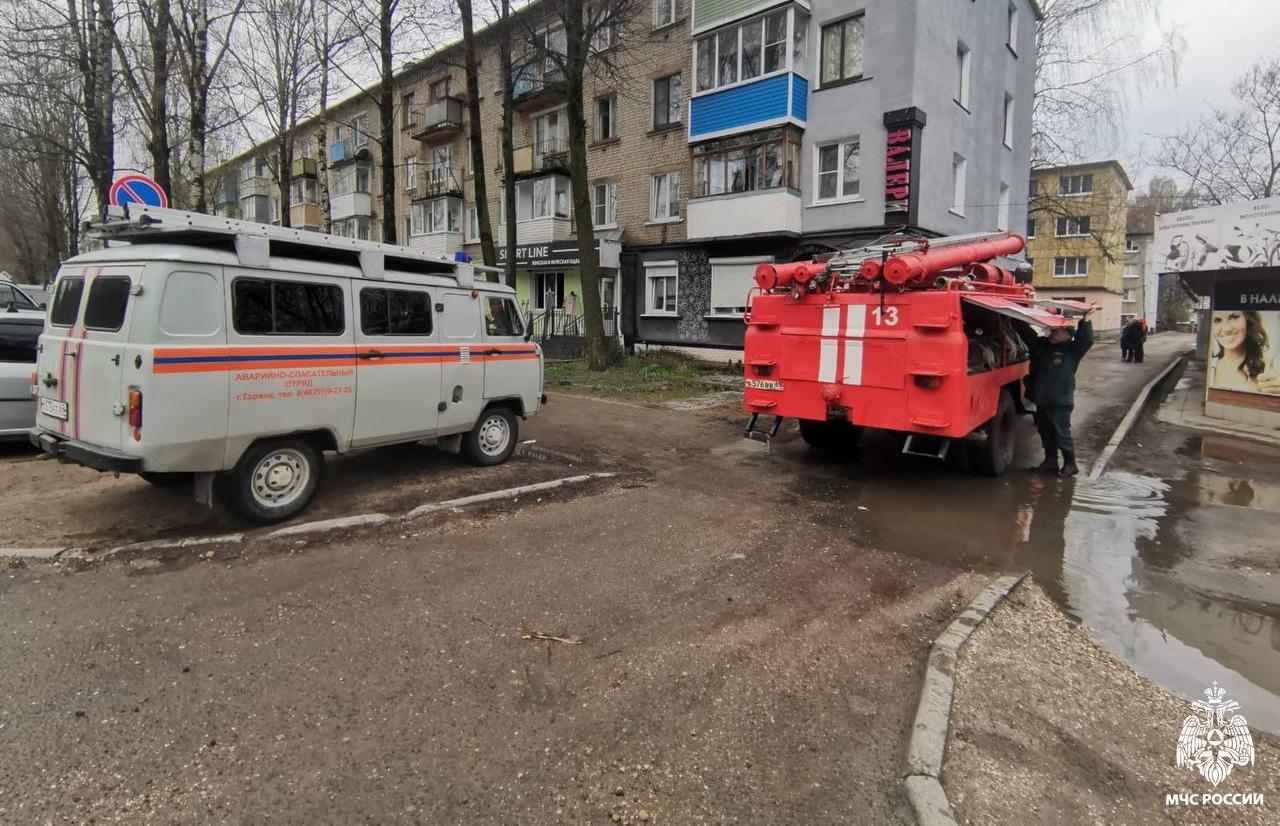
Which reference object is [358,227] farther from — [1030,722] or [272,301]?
[1030,722]

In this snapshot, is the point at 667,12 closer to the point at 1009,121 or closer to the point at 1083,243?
the point at 1009,121

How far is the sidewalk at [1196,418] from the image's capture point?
1147 cm

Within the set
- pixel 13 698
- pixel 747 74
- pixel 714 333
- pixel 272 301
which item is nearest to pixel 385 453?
pixel 272 301

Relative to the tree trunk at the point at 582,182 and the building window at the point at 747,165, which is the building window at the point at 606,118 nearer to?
the building window at the point at 747,165

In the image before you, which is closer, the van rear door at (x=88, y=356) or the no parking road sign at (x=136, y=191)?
the van rear door at (x=88, y=356)

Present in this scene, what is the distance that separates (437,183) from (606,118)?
10.6 m

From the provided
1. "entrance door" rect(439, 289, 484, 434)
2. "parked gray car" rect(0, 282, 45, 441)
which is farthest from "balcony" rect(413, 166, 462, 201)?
"entrance door" rect(439, 289, 484, 434)

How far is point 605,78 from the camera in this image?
23.5 m

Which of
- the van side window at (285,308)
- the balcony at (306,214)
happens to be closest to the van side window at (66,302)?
the van side window at (285,308)

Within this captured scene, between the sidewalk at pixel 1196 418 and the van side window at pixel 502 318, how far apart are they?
38.1 feet

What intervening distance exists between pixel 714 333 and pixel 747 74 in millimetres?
7645

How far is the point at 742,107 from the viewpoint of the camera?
66.8 feet

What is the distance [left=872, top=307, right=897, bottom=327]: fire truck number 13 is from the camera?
23.8 feet

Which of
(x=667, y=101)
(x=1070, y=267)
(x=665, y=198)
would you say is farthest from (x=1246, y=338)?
(x=1070, y=267)
